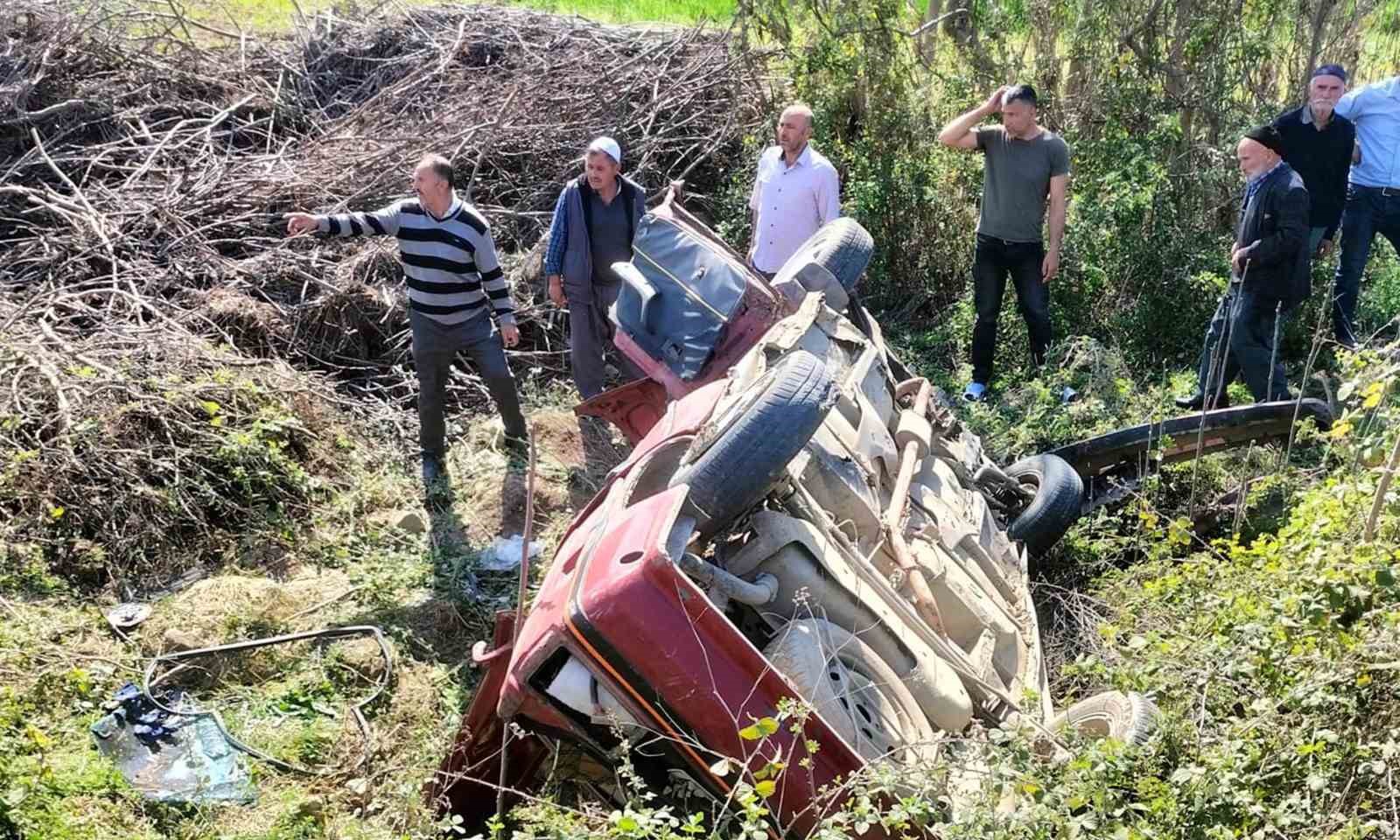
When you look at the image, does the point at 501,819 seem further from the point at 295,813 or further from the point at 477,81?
the point at 477,81

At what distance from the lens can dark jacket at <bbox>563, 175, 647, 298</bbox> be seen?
604cm

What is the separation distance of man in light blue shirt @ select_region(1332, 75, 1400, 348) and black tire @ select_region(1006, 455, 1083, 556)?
2.67m

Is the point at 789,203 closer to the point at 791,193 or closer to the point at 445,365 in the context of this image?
the point at 791,193

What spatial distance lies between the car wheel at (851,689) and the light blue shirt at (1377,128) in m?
5.31

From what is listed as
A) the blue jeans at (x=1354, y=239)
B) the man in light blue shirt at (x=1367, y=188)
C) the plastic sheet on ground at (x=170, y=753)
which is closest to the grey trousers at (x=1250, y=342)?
the man in light blue shirt at (x=1367, y=188)

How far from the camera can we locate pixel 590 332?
6.34 m

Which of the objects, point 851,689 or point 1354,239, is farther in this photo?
point 1354,239

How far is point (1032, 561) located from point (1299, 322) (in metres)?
3.15

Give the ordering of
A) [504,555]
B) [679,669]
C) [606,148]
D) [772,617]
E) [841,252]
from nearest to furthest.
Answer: [679,669]
[772,617]
[841,252]
[504,555]
[606,148]

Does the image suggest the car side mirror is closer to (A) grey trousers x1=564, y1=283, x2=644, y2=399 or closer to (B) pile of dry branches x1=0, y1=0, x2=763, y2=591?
(A) grey trousers x1=564, y1=283, x2=644, y2=399

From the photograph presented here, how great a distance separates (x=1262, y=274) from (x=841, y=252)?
2.33 metres

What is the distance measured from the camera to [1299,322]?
7109 millimetres

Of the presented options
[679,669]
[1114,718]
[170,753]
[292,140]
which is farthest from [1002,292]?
[292,140]

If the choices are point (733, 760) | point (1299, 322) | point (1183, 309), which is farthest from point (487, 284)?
point (1299, 322)
